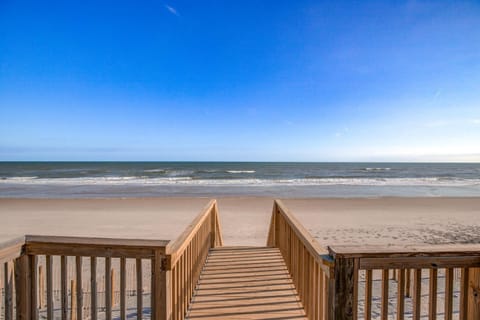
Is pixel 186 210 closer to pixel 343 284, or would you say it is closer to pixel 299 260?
pixel 299 260

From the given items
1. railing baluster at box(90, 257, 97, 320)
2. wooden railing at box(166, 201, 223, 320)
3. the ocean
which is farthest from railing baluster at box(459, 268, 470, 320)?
the ocean

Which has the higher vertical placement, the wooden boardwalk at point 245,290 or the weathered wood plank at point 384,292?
the weathered wood plank at point 384,292

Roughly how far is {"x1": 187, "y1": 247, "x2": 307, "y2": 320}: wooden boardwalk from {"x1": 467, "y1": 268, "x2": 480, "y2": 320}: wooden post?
1.50 metres

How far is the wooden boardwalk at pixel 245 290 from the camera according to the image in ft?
9.62

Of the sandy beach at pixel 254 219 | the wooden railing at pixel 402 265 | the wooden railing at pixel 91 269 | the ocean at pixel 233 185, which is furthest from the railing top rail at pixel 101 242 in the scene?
the ocean at pixel 233 185

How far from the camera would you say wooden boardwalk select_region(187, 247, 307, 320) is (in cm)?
293

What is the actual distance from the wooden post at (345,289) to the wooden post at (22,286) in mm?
2513

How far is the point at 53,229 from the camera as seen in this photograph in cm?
966

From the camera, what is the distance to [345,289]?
1.94 meters

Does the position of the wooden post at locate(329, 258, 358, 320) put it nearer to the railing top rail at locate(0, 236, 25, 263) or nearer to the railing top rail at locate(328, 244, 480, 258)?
the railing top rail at locate(328, 244, 480, 258)

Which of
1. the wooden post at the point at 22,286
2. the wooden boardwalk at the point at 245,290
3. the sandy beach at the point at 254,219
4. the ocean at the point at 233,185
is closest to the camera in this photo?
the wooden post at the point at 22,286

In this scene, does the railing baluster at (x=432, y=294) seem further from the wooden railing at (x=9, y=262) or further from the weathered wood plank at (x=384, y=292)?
the wooden railing at (x=9, y=262)

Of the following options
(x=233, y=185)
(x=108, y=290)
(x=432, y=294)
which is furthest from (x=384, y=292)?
(x=233, y=185)

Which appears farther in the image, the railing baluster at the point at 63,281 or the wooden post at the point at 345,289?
the railing baluster at the point at 63,281
